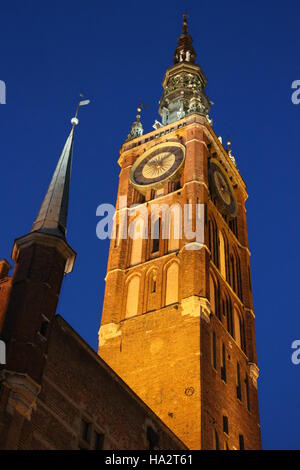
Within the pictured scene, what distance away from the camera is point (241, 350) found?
40.2 metres

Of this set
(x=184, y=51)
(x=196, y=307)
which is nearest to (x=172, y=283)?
(x=196, y=307)

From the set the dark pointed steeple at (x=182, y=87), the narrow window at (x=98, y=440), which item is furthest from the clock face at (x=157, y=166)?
the narrow window at (x=98, y=440)

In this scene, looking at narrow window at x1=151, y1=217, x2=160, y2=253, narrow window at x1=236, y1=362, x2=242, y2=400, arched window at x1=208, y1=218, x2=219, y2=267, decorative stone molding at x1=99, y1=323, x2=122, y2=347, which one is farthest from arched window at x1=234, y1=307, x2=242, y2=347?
Result: decorative stone molding at x1=99, y1=323, x2=122, y2=347

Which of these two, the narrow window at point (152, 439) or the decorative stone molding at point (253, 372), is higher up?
the decorative stone molding at point (253, 372)

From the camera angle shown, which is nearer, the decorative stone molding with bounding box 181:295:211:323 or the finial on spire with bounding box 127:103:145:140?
the decorative stone molding with bounding box 181:295:211:323

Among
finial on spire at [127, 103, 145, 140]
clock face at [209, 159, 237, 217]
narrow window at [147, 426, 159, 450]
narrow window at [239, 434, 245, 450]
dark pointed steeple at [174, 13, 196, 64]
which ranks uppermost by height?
dark pointed steeple at [174, 13, 196, 64]

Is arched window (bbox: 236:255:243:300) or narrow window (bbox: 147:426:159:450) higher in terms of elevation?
arched window (bbox: 236:255:243:300)

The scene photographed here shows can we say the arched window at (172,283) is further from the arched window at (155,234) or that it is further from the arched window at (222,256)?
the arched window at (222,256)

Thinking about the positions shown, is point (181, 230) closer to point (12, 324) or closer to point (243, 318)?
point (243, 318)

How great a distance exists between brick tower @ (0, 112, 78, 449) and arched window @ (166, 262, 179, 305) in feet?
45.9

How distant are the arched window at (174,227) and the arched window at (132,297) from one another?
2.75m

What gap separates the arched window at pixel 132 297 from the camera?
129ft

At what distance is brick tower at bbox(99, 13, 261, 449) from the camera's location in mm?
34406

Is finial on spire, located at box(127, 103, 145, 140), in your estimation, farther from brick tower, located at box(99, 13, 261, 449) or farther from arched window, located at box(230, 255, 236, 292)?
arched window, located at box(230, 255, 236, 292)
